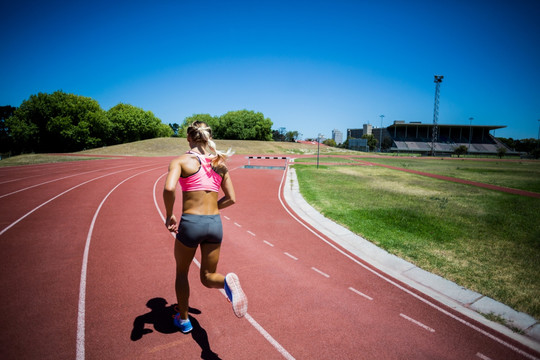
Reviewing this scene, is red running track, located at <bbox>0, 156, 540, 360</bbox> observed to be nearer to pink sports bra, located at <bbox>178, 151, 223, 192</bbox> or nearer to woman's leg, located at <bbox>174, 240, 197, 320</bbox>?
woman's leg, located at <bbox>174, 240, 197, 320</bbox>

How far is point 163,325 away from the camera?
370cm

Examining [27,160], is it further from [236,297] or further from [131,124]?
[236,297]

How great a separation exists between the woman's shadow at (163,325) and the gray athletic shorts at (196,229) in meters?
1.55

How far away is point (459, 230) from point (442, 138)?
103472 millimetres

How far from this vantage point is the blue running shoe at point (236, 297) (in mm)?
2605

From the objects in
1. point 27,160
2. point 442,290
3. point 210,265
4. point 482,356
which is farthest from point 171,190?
point 27,160

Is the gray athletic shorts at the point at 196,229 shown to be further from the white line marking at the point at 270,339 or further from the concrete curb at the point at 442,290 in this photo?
the concrete curb at the point at 442,290

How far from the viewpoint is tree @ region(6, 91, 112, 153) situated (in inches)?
1890

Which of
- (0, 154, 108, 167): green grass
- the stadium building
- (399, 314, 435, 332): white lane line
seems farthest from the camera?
the stadium building

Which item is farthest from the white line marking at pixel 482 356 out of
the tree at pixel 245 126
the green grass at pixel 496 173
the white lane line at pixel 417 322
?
the tree at pixel 245 126

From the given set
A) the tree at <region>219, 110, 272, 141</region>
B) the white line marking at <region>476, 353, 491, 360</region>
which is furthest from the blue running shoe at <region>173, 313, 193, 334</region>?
the tree at <region>219, 110, 272, 141</region>

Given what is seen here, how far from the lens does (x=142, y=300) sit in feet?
14.1

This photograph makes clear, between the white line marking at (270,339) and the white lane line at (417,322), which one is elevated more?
the white line marking at (270,339)

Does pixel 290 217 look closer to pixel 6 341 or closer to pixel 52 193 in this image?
pixel 6 341
